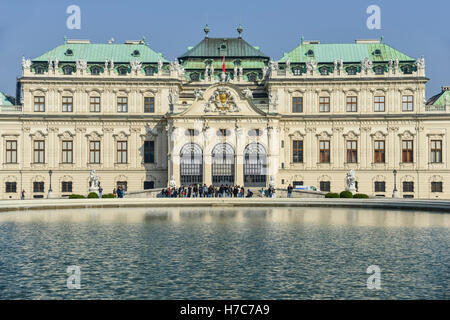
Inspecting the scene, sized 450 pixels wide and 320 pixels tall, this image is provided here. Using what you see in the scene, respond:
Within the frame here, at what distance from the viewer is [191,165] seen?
236ft

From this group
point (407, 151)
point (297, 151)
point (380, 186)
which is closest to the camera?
point (380, 186)

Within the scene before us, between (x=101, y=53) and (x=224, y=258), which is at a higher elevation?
(x=101, y=53)

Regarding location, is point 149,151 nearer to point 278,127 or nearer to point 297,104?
point 278,127

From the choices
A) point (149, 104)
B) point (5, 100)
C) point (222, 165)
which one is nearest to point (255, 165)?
point (222, 165)

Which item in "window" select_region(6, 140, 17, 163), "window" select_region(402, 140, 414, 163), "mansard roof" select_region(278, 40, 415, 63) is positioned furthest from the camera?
"mansard roof" select_region(278, 40, 415, 63)

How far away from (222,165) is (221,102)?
770 centimetres

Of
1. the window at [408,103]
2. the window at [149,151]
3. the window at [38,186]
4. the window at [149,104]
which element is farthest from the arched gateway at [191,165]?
the window at [408,103]

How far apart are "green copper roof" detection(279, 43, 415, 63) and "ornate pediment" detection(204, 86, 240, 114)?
10778 millimetres

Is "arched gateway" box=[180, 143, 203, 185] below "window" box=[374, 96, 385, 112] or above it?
below

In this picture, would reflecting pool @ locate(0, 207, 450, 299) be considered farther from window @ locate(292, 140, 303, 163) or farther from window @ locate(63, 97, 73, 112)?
window @ locate(63, 97, 73, 112)

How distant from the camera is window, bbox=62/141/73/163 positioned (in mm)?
76375

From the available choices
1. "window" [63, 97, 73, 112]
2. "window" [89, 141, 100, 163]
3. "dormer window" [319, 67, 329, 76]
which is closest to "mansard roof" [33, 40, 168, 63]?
"window" [63, 97, 73, 112]

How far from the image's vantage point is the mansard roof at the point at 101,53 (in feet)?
257

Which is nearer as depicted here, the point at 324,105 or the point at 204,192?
the point at 204,192
